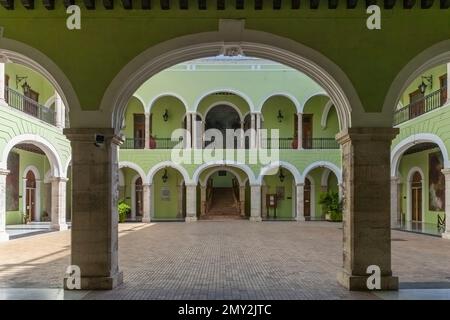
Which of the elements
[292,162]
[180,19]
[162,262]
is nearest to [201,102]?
[292,162]

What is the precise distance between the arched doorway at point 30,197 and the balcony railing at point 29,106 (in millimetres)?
3319

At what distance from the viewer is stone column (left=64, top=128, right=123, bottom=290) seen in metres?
7.58

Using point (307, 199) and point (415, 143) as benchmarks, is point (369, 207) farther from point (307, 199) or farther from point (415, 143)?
point (307, 199)

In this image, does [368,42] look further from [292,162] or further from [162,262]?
[292,162]

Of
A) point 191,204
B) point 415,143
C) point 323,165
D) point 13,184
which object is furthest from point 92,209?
point 323,165

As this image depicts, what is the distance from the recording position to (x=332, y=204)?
2569 cm

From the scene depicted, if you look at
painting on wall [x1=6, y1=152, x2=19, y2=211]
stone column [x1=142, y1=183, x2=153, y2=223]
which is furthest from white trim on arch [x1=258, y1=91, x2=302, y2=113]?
painting on wall [x1=6, y1=152, x2=19, y2=211]

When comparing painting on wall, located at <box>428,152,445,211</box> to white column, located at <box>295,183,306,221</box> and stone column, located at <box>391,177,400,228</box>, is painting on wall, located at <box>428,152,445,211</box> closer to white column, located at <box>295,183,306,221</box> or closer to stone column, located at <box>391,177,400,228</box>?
stone column, located at <box>391,177,400,228</box>

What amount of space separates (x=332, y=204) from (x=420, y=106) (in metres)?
6.90

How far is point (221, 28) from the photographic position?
757cm

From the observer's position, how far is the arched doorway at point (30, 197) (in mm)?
24281

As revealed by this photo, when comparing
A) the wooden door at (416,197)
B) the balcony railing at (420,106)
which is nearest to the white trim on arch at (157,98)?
the balcony railing at (420,106)

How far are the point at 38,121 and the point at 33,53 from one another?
12205mm

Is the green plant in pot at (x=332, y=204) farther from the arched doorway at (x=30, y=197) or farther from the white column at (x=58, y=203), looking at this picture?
the arched doorway at (x=30, y=197)
